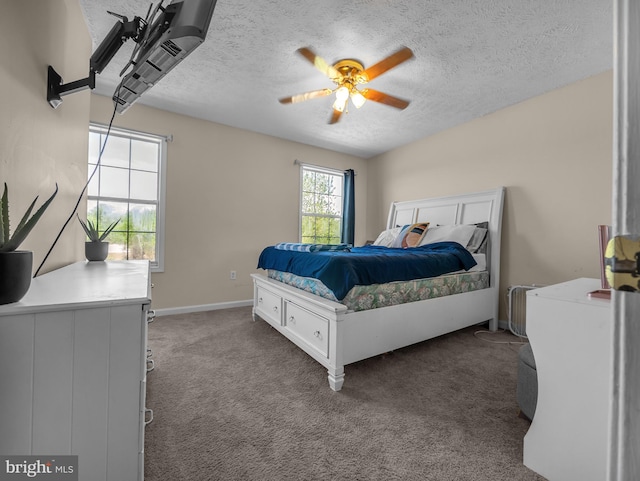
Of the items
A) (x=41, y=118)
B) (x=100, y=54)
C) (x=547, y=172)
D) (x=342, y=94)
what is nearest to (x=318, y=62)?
(x=342, y=94)

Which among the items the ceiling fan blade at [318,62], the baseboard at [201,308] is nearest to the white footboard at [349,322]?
the baseboard at [201,308]

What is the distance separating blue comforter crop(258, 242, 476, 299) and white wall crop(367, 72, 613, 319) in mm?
735

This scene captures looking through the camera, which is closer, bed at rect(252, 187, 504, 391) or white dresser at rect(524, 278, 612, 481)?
white dresser at rect(524, 278, 612, 481)

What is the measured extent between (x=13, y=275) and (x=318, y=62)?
2.15 meters

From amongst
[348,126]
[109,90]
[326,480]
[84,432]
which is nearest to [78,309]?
[84,432]

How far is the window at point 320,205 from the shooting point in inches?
177

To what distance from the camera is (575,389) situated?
1.06 m

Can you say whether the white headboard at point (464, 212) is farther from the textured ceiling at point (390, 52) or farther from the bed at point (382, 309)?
the textured ceiling at point (390, 52)

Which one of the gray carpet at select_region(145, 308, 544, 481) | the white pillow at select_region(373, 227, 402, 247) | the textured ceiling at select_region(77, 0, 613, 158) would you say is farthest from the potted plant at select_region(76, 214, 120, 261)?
the white pillow at select_region(373, 227, 402, 247)

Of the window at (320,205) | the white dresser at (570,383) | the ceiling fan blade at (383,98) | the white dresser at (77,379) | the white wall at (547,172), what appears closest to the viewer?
the white dresser at (77,379)

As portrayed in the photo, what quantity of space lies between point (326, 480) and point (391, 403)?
2.12ft

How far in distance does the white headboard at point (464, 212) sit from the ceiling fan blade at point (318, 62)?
84.1 inches

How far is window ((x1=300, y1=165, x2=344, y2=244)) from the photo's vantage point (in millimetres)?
4488

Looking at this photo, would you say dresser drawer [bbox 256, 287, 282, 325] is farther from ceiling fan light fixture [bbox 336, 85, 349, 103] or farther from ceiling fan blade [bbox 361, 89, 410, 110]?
ceiling fan blade [bbox 361, 89, 410, 110]
